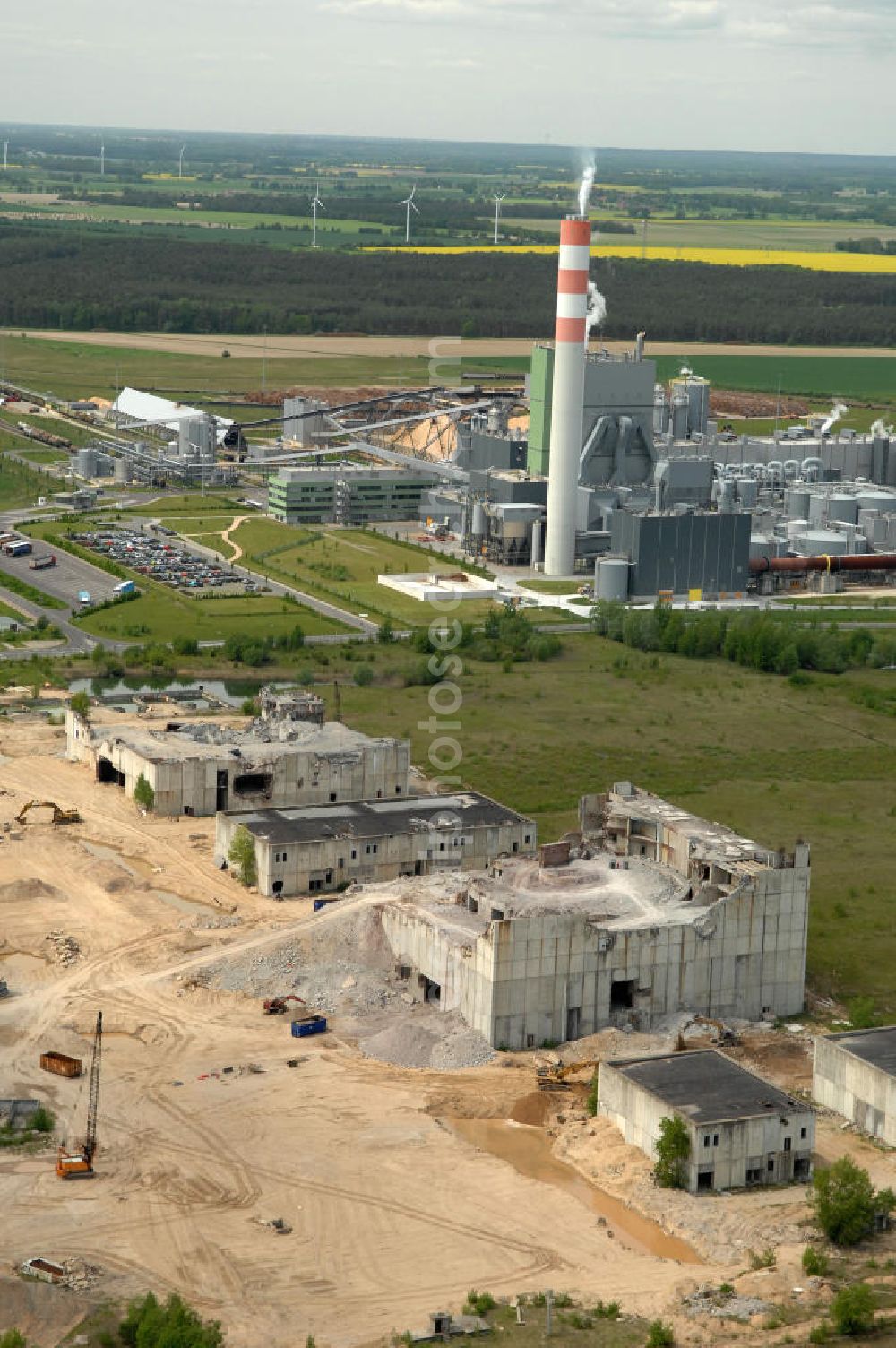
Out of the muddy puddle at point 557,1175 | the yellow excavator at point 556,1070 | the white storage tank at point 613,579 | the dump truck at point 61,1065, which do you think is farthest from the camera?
the white storage tank at point 613,579

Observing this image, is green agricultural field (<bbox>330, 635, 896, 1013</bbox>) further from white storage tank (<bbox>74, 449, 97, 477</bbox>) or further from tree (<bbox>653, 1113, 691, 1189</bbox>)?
white storage tank (<bbox>74, 449, 97, 477</bbox>)

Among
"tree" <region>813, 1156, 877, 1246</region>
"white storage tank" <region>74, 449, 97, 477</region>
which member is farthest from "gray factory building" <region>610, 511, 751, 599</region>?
"tree" <region>813, 1156, 877, 1246</region>

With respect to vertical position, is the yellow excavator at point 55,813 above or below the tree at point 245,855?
below

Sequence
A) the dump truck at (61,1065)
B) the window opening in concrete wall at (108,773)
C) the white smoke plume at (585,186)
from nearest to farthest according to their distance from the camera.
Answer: the dump truck at (61,1065) → the window opening in concrete wall at (108,773) → the white smoke plume at (585,186)

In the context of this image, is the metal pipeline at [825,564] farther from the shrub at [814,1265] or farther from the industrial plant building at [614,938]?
the shrub at [814,1265]

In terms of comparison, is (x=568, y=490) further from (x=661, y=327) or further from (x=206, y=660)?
(x=661, y=327)

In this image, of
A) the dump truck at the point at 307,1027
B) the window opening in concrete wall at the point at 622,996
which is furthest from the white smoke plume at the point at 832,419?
the dump truck at the point at 307,1027

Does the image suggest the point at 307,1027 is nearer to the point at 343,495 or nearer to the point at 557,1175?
the point at 557,1175
